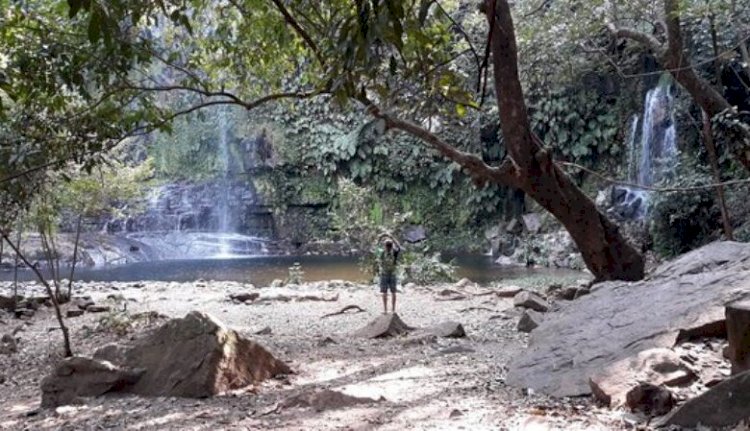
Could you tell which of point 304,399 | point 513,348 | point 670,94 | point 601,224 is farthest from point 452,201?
point 304,399

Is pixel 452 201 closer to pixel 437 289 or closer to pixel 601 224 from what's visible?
pixel 437 289

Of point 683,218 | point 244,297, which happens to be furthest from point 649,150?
point 244,297

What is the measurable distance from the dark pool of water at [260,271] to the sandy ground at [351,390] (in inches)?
320

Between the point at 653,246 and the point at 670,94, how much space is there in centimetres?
393

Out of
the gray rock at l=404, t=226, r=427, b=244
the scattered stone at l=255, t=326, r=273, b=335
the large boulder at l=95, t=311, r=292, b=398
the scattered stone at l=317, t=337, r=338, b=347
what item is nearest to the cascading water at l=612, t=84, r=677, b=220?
the gray rock at l=404, t=226, r=427, b=244

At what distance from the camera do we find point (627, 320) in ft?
13.0

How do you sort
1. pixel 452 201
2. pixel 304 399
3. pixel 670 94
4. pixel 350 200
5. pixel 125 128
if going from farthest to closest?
pixel 452 201 → pixel 670 94 → pixel 350 200 → pixel 125 128 → pixel 304 399

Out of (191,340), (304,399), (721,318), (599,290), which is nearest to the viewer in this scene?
(721,318)

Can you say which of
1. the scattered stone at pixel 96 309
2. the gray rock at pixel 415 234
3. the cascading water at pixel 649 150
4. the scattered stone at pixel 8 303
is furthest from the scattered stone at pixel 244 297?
the gray rock at pixel 415 234

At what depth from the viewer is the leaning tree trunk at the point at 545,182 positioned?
625 centimetres

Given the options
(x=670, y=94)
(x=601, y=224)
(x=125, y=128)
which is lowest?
(x=601, y=224)

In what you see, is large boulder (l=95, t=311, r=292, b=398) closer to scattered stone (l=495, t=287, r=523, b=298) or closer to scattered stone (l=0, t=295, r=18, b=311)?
scattered stone (l=495, t=287, r=523, b=298)

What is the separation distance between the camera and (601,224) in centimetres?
698

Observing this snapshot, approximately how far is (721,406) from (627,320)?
5.11 feet
